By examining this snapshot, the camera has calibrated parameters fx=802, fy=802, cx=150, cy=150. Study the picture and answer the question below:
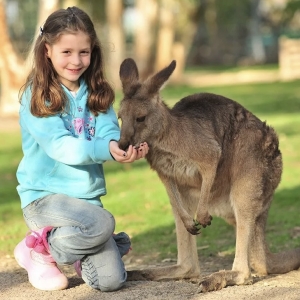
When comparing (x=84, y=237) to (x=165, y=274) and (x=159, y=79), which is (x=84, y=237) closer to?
(x=165, y=274)

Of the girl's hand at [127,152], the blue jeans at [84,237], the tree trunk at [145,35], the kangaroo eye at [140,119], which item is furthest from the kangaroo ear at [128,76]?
the tree trunk at [145,35]

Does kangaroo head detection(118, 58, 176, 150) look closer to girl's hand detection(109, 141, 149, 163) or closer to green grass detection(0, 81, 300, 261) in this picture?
girl's hand detection(109, 141, 149, 163)

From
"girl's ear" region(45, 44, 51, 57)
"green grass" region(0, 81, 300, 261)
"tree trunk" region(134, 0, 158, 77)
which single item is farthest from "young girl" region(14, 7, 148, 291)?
"tree trunk" region(134, 0, 158, 77)

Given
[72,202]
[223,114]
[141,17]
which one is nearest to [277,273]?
[223,114]

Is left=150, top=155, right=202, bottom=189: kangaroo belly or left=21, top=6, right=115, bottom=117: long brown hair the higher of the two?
left=21, top=6, right=115, bottom=117: long brown hair

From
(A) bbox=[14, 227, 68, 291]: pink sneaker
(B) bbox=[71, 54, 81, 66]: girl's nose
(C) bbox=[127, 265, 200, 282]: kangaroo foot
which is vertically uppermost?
(B) bbox=[71, 54, 81, 66]: girl's nose

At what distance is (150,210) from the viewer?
666 cm

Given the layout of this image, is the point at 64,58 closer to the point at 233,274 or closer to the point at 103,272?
the point at 103,272

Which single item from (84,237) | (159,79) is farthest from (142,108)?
(84,237)

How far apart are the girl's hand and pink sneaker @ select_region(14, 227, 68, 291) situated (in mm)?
582

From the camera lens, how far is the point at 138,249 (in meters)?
5.41

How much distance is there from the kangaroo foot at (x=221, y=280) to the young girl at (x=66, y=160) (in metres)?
0.42

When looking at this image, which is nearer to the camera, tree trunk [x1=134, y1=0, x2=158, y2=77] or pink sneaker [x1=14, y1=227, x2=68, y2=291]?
pink sneaker [x1=14, y1=227, x2=68, y2=291]

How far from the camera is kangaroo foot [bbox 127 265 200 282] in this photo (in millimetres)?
4184
